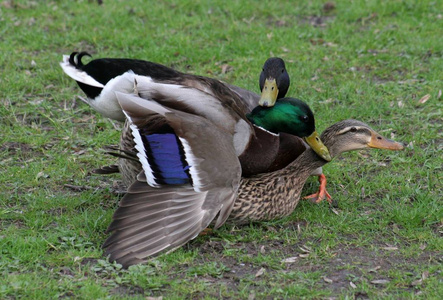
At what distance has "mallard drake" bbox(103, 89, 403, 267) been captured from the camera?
406 cm

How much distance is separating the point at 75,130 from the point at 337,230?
2536mm

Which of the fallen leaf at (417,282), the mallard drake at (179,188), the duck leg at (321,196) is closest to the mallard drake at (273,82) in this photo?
the mallard drake at (179,188)

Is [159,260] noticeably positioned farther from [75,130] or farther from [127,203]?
[75,130]

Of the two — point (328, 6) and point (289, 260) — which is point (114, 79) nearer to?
point (289, 260)

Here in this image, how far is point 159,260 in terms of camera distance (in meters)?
4.00

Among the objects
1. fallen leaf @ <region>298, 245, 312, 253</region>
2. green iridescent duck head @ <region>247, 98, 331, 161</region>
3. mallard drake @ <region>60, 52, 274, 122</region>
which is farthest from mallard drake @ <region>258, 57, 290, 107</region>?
fallen leaf @ <region>298, 245, 312, 253</region>

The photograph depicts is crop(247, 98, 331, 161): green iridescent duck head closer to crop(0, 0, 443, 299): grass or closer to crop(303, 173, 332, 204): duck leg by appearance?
crop(303, 173, 332, 204): duck leg

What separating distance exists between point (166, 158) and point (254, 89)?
8.05 feet

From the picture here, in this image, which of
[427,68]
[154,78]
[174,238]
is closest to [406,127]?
[427,68]

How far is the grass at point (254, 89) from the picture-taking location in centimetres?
389

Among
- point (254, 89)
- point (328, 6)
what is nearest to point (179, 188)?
point (254, 89)

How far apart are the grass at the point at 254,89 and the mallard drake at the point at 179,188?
4.4 inches

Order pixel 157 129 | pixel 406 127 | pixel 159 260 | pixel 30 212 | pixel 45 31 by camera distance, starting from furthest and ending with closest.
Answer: pixel 45 31
pixel 406 127
pixel 30 212
pixel 157 129
pixel 159 260

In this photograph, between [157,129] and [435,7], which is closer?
[157,129]
